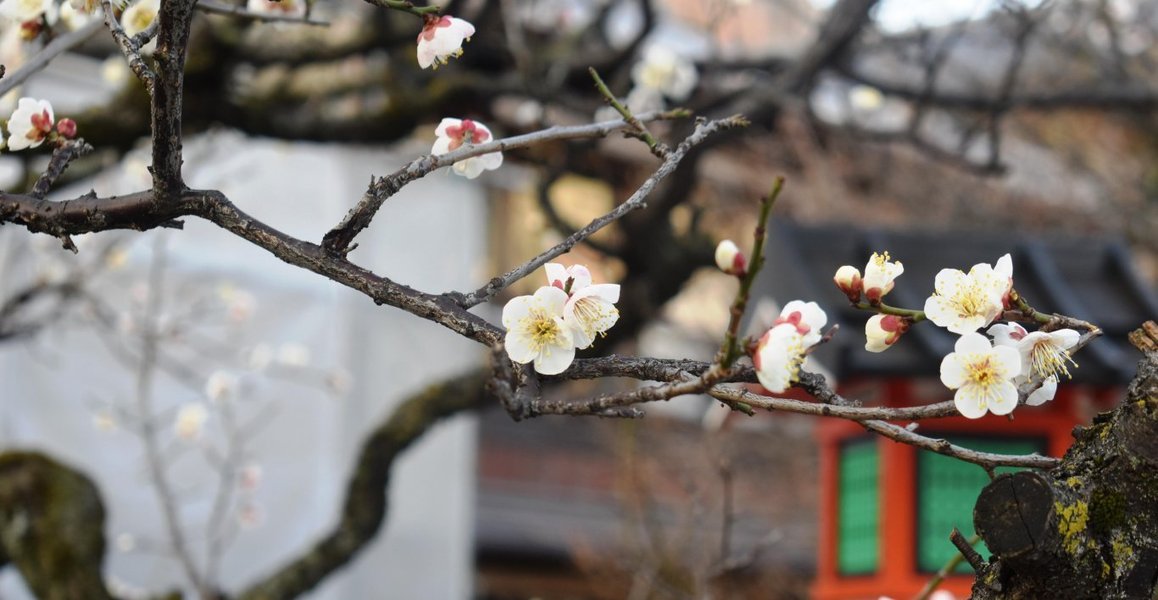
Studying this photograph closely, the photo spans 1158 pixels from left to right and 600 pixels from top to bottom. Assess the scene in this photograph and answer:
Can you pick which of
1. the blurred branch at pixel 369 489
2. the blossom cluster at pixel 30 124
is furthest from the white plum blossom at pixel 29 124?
the blurred branch at pixel 369 489

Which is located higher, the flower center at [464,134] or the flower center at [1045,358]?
the flower center at [464,134]

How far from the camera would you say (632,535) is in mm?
6816

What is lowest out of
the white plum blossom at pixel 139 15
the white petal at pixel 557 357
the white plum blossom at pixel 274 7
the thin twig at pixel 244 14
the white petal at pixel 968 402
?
the white petal at pixel 968 402

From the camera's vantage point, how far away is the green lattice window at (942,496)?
3.53 metres

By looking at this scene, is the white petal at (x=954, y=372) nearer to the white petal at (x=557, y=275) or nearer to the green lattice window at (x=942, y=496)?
the white petal at (x=557, y=275)


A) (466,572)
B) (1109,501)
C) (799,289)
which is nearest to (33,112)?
(1109,501)

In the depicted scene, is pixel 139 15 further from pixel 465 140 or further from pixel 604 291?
pixel 604 291

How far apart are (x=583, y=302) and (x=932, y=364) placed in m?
2.34

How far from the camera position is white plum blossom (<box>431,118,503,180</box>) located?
4.66ft

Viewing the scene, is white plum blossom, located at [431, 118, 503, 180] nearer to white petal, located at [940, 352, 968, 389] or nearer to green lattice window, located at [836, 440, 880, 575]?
white petal, located at [940, 352, 968, 389]

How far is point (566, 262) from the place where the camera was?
661 cm

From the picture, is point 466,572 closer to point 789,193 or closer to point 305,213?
point 305,213

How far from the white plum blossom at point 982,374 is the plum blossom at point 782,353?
14cm

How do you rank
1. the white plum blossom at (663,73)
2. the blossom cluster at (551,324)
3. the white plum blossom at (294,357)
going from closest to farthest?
the blossom cluster at (551,324), the white plum blossom at (663,73), the white plum blossom at (294,357)
